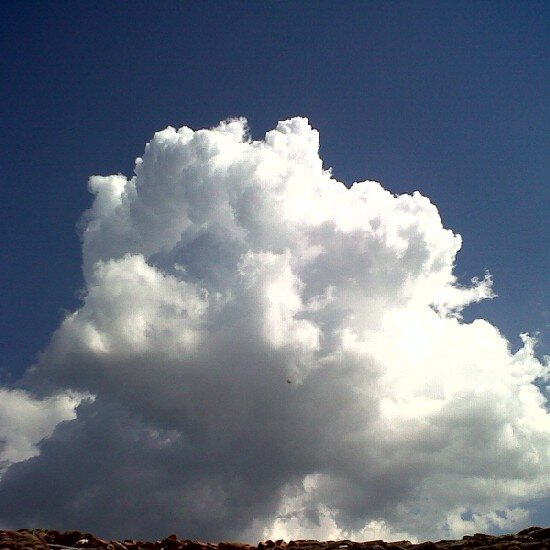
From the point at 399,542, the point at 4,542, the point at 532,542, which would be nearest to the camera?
the point at 4,542

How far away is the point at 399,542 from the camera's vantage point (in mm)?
13656

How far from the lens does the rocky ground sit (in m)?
12.3

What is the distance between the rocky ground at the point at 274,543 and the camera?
12.3 m

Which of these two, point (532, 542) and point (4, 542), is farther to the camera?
point (532, 542)

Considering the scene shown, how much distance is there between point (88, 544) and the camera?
12.9 m

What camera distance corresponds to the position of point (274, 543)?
45.4ft

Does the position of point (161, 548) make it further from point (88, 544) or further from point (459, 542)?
point (459, 542)

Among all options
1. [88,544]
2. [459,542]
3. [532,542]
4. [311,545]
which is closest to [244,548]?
[311,545]

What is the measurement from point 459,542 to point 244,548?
15.1ft

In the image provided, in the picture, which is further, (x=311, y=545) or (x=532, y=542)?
(x=311, y=545)

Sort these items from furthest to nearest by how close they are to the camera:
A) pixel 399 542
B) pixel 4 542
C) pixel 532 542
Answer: pixel 399 542 → pixel 532 542 → pixel 4 542

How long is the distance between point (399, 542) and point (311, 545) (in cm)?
190

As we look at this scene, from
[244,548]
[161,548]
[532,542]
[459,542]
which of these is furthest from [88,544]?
[532,542]

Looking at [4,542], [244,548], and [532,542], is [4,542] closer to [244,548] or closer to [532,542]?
[244,548]
